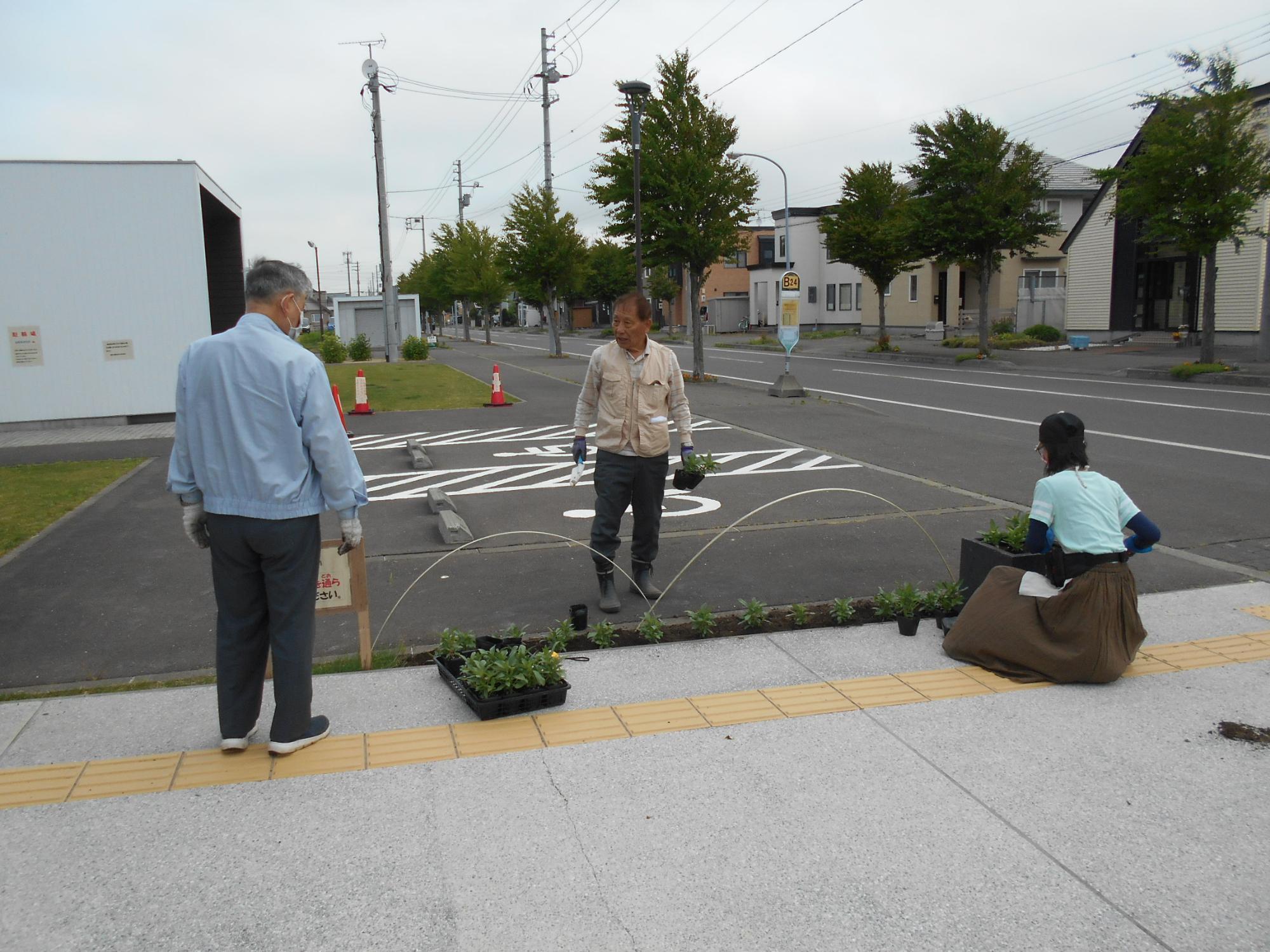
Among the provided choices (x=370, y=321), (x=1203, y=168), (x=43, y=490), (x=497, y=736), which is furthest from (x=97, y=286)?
(x=370, y=321)

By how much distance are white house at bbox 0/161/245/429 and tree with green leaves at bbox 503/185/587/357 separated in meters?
25.1

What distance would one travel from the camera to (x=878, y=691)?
184 inches

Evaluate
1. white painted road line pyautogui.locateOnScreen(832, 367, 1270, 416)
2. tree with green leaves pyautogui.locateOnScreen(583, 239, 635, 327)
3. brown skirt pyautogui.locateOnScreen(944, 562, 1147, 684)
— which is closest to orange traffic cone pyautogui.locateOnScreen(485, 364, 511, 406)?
white painted road line pyautogui.locateOnScreen(832, 367, 1270, 416)

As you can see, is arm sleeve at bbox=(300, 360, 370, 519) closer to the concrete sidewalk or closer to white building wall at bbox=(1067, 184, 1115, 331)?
the concrete sidewalk

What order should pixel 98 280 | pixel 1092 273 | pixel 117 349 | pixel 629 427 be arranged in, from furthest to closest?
pixel 1092 273
pixel 117 349
pixel 98 280
pixel 629 427

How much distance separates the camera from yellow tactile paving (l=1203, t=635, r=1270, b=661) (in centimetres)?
506

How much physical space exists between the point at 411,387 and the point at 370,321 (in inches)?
1102

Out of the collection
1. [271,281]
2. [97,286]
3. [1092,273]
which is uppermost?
[1092,273]

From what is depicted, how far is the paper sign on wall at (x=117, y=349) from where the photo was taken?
16.7 m

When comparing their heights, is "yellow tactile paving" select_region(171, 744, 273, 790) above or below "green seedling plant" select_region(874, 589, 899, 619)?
below

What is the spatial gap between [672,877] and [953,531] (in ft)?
18.0

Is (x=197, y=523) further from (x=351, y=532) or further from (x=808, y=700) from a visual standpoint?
(x=808, y=700)

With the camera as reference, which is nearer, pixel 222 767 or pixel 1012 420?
pixel 222 767

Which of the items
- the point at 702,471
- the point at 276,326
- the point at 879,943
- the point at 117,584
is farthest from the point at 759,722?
the point at 117,584
